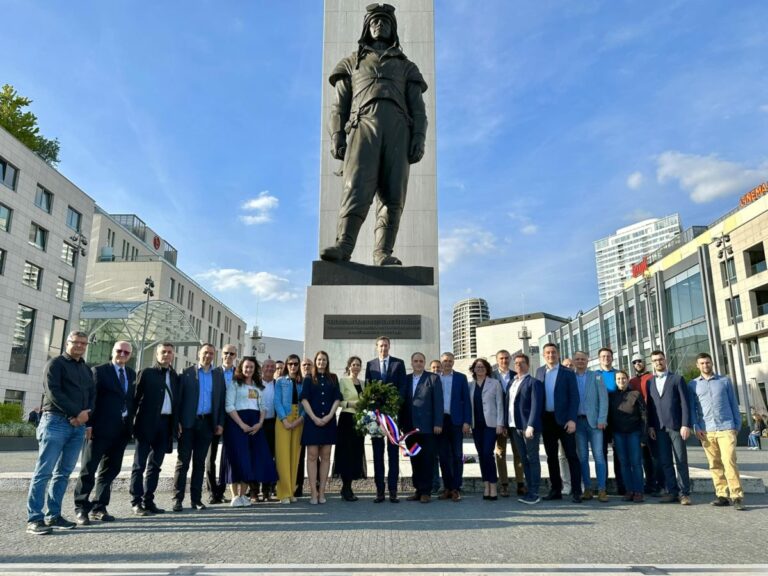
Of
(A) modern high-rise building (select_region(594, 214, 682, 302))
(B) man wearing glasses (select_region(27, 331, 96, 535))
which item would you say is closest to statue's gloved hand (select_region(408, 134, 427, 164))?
(B) man wearing glasses (select_region(27, 331, 96, 535))

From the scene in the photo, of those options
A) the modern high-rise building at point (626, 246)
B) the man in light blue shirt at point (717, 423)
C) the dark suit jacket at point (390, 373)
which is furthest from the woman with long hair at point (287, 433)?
the modern high-rise building at point (626, 246)

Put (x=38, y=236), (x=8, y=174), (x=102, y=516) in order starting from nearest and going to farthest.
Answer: (x=102, y=516)
(x=8, y=174)
(x=38, y=236)

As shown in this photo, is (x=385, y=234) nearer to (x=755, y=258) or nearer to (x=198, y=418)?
(x=198, y=418)

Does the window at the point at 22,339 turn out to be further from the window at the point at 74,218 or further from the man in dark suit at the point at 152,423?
the man in dark suit at the point at 152,423

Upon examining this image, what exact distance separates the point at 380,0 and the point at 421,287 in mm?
13172

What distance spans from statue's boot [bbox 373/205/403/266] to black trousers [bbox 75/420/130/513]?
438cm

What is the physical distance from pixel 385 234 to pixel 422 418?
341 cm

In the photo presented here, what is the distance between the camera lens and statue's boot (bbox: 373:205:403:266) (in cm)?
848

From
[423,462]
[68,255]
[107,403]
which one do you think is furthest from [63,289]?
[423,462]

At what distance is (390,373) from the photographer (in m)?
6.24

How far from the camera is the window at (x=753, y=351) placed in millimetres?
33188

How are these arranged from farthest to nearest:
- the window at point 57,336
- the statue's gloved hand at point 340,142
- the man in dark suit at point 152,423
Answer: the window at point 57,336 < the statue's gloved hand at point 340,142 < the man in dark suit at point 152,423

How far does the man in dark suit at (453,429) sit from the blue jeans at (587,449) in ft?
4.35

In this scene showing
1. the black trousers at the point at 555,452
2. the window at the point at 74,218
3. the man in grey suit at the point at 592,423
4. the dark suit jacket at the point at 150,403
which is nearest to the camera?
the dark suit jacket at the point at 150,403
